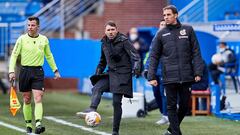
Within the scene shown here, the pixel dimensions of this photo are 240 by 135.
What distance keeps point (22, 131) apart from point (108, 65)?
79.0 inches

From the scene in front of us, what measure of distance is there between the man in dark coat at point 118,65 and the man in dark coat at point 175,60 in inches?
25.6

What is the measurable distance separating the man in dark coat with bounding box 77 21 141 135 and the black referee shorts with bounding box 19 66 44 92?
39.8 inches

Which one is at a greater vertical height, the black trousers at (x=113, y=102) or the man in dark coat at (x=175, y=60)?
the man in dark coat at (x=175, y=60)

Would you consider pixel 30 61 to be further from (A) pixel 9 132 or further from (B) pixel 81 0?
(B) pixel 81 0

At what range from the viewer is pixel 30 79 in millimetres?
12102

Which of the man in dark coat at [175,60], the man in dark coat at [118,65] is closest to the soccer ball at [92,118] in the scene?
the man in dark coat at [118,65]

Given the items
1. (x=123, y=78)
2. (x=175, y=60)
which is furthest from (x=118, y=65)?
(x=175, y=60)

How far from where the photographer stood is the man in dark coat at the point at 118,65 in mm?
11500

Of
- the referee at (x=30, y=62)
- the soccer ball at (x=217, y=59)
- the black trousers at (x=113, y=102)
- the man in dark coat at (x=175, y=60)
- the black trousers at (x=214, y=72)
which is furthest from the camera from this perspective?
the black trousers at (x=214, y=72)

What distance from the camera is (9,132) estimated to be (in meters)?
12.3

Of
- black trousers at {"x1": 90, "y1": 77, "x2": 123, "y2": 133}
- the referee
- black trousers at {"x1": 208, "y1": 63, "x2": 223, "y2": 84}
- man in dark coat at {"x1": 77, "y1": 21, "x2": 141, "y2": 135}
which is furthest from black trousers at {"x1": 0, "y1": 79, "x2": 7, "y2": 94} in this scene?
man in dark coat at {"x1": 77, "y1": 21, "x2": 141, "y2": 135}

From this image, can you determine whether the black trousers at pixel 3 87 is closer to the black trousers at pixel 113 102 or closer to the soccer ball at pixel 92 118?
the black trousers at pixel 113 102

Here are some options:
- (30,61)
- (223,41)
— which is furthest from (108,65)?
(223,41)

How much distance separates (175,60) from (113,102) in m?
1.35
